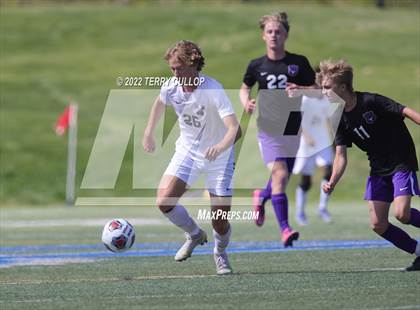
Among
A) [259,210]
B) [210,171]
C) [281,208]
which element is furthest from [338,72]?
[259,210]

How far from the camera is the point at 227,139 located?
888 cm

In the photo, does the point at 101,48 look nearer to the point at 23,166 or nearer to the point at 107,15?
the point at 107,15

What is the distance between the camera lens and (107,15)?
1831 inches

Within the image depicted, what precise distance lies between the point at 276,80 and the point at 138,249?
8.81 ft

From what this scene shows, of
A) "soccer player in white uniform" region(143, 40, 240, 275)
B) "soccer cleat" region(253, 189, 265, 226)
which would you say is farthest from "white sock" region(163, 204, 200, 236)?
"soccer cleat" region(253, 189, 265, 226)

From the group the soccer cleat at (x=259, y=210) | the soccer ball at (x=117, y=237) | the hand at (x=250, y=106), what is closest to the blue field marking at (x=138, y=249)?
the soccer cleat at (x=259, y=210)

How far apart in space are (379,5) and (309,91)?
1486 inches

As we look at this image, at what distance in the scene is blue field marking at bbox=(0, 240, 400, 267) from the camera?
36.8ft

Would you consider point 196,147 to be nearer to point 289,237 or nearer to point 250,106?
point 250,106

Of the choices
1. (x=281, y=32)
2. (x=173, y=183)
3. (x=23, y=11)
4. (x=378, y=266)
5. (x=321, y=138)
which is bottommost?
(x=23, y=11)

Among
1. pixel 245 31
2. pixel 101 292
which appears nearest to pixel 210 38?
pixel 245 31

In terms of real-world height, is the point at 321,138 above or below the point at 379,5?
above

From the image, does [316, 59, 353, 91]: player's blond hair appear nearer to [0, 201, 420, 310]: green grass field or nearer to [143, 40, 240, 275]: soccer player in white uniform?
[143, 40, 240, 275]: soccer player in white uniform

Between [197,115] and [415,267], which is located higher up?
[197,115]
